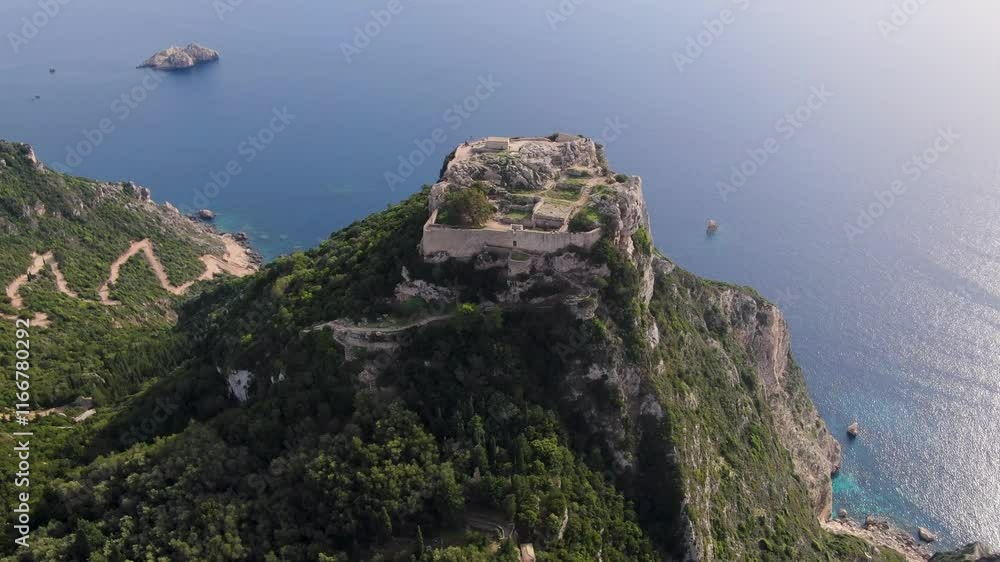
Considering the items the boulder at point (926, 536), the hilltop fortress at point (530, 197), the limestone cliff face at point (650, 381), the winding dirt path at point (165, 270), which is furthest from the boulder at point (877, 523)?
the winding dirt path at point (165, 270)

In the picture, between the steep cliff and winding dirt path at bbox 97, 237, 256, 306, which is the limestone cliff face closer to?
the steep cliff

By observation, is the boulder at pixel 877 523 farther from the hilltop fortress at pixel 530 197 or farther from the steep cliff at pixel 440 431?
the hilltop fortress at pixel 530 197

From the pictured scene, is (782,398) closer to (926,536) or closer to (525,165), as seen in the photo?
(926,536)

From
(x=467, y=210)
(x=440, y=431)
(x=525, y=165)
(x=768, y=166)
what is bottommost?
(x=440, y=431)

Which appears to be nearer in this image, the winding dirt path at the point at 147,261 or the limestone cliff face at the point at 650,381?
the limestone cliff face at the point at 650,381

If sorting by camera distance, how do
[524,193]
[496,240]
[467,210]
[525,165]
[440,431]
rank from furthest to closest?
1. [525,165]
2. [524,193]
3. [467,210]
4. [496,240]
5. [440,431]

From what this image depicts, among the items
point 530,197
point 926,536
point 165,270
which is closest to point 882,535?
point 926,536

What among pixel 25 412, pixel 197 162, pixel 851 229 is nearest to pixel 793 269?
pixel 851 229

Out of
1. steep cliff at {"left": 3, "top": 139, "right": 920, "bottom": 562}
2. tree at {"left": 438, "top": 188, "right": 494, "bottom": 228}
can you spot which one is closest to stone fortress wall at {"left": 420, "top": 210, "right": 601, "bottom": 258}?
steep cliff at {"left": 3, "top": 139, "right": 920, "bottom": 562}
